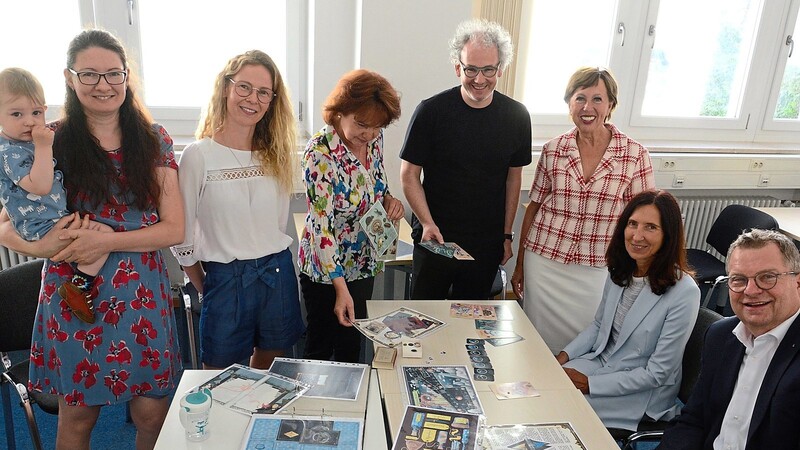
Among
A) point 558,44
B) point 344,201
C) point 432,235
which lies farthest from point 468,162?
point 558,44

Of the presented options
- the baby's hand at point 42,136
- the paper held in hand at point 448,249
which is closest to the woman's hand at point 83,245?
the baby's hand at point 42,136

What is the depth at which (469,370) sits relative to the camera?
198 centimetres

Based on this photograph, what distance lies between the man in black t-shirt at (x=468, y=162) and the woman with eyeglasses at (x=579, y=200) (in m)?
0.16

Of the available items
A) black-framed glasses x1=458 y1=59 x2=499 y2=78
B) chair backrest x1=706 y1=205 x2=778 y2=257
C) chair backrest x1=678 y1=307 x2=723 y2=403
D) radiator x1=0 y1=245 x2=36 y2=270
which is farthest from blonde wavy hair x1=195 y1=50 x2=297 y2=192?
chair backrest x1=706 y1=205 x2=778 y2=257

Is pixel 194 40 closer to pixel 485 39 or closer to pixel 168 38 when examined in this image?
pixel 168 38

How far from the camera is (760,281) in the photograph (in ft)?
5.49

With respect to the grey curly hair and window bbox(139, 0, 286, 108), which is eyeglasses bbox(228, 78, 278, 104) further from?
window bbox(139, 0, 286, 108)

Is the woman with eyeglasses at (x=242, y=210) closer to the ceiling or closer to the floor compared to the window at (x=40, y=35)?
closer to the floor

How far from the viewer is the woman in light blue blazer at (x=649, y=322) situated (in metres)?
2.15

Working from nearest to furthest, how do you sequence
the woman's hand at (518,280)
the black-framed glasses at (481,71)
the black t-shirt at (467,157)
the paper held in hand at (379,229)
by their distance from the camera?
the paper held in hand at (379,229) < the black-framed glasses at (481,71) < the black t-shirt at (467,157) < the woman's hand at (518,280)

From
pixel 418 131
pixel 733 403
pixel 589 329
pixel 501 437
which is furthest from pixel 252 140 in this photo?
pixel 733 403

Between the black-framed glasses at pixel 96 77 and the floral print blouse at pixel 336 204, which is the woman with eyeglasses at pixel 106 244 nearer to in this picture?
the black-framed glasses at pixel 96 77

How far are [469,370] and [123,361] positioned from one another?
1.16 m

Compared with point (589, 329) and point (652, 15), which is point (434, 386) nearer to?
point (589, 329)
